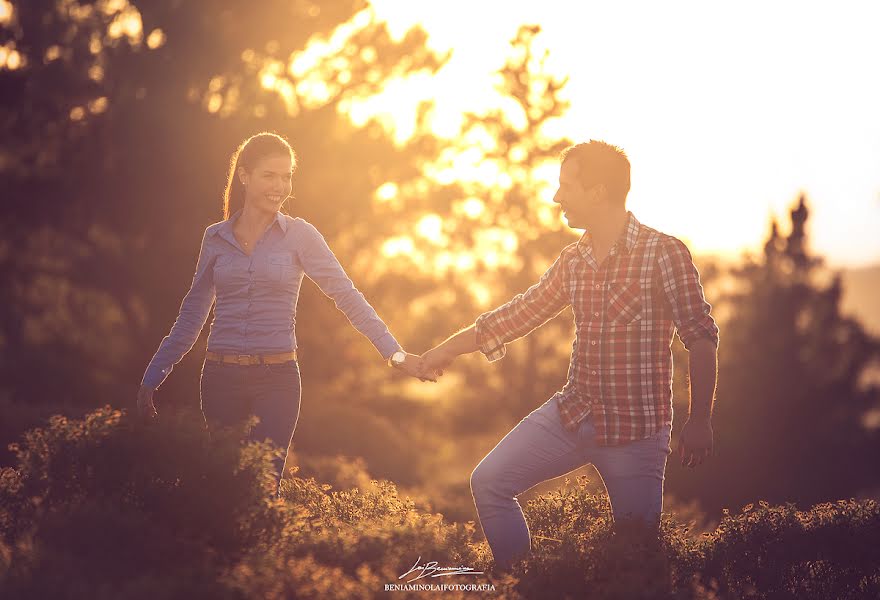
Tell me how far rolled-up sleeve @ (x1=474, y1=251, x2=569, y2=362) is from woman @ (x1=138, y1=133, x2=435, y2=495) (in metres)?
0.87

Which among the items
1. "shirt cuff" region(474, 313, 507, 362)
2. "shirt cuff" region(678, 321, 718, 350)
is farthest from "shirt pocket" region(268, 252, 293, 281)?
"shirt cuff" region(678, 321, 718, 350)

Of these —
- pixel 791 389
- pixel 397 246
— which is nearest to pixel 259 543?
pixel 397 246

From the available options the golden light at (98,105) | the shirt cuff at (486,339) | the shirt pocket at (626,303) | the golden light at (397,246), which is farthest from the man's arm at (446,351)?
the golden light at (397,246)

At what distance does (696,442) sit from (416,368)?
1.87 meters

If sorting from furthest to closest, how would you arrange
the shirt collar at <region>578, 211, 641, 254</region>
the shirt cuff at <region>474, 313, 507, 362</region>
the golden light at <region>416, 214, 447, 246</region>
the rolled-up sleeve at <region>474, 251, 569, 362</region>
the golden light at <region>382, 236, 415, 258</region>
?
the golden light at <region>416, 214, 447, 246</region> < the golden light at <region>382, 236, 415, 258</region> < the shirt cuff at <region>474, 313, 507, 362</region> < the rolled-up sleeve at <region>474, 251, 569, 362</region> < the shirt collar at <region>578, 211, 641, 254</region>

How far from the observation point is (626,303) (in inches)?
220

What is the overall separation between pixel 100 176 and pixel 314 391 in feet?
21.5

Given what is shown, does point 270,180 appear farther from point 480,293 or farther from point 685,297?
point 480,293

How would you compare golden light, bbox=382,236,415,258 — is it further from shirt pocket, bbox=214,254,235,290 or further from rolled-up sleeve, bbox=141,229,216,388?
shirt pocket, bbox=214,254,235,290

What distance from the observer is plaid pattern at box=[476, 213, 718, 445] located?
5484mm

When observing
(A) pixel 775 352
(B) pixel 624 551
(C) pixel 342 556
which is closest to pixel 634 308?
(B) pixel 624 551

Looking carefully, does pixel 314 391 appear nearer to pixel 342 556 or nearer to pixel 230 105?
pixel 230 105

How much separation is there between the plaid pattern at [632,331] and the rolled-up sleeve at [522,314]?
413 millimetres

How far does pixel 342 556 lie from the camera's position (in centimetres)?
549
